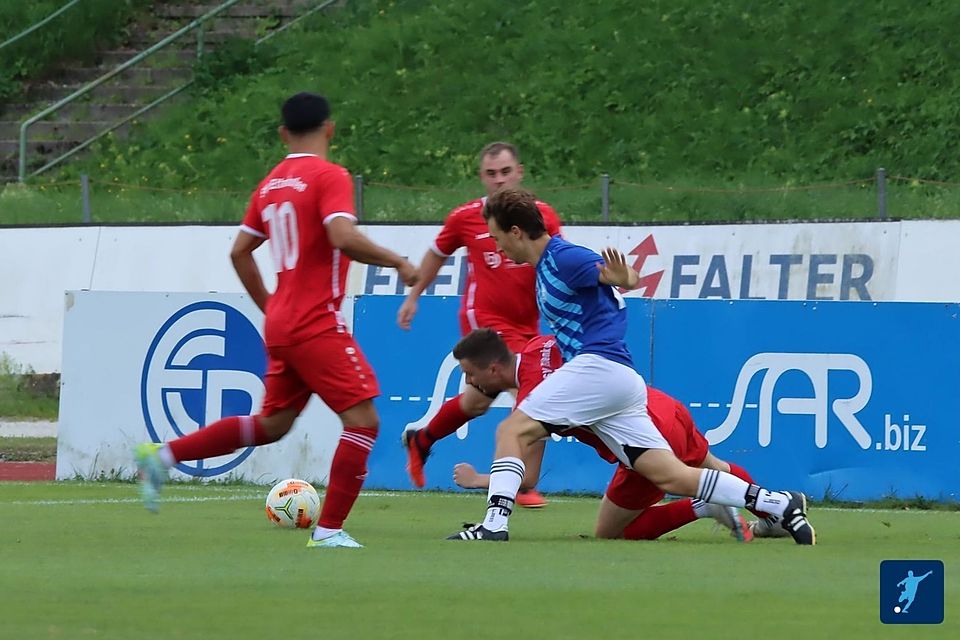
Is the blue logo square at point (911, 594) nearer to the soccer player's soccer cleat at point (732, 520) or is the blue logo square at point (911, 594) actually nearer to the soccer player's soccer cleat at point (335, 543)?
the soccer player's soccer cleat at point (732, 520)

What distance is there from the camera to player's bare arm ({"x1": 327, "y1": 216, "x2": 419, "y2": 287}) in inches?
291

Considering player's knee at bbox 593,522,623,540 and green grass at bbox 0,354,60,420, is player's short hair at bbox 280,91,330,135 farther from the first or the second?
green grass at bbox 0,354,60,420

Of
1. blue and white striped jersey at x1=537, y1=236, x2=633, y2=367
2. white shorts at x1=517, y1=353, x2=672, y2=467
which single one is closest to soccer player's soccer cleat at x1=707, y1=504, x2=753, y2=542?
white shorts at x1=517, y1=353, x2=672, y2=467

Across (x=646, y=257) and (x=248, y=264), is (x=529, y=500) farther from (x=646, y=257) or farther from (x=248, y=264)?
(x=646, y=257)

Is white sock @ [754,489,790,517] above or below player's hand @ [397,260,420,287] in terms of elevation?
below

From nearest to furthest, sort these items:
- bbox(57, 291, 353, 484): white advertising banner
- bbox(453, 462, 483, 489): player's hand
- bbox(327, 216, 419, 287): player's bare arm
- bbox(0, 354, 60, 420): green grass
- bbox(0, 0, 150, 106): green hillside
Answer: bbox(327, 216, 419, 287): player's bare arm < bbox(453, 462, 483, 489): player's hand < bbox(57, 291, 353, 484): white advertising banner < bbox(0, 354, 60, 420): green grass < bbox(0, 0, 150, 106): green hillside

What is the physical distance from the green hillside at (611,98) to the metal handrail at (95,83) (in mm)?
822

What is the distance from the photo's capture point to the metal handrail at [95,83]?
2727 centimetres

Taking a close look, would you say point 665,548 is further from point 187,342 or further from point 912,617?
point 187,342

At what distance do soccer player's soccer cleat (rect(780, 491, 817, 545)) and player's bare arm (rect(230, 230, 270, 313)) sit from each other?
254cm

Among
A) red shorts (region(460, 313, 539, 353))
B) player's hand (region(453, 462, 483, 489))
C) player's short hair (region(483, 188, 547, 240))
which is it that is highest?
player's short hair (region(483, 188, 547, 240))

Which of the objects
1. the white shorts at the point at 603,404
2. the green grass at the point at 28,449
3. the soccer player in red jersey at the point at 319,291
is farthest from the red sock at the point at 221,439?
the green grass at the point at 28,449

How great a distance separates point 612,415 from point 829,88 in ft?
56.3

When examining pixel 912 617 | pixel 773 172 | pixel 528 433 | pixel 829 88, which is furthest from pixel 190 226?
pixel 912 617
